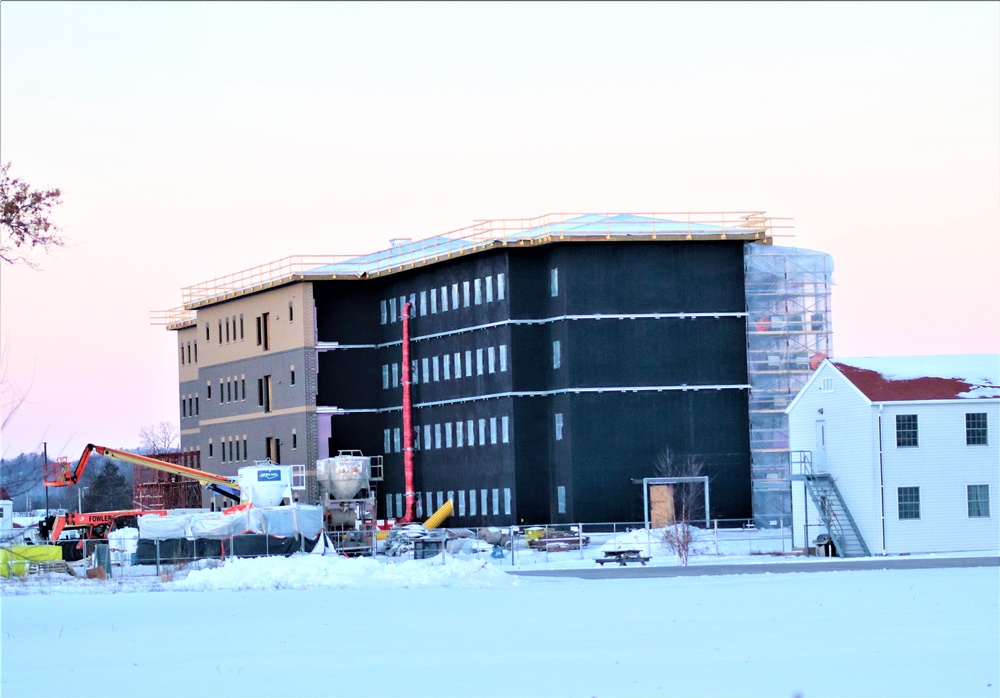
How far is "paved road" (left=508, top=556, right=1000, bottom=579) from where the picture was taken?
152ft

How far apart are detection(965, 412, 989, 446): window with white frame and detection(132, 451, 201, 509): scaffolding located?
2155 inches

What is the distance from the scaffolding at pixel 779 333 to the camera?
3034 inches

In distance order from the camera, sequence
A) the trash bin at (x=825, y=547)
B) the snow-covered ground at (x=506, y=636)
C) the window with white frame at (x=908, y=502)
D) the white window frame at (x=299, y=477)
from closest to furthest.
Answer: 1. the snow-covered ground at (x=506, y=636)
2. the window with white frame at (x=908, y=502)
3. the trash bin at (x=825, y=547)
4. the white window frame at (x=299, y=477)

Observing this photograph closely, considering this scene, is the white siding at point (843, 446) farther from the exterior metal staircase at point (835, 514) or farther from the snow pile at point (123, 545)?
the snow pile at point (123, 545)

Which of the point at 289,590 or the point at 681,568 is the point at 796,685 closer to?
the point at 289,590

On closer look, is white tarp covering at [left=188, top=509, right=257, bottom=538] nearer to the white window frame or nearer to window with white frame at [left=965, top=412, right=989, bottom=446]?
the white window frame

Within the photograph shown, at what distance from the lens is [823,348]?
256 feet

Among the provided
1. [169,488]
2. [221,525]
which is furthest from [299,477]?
[221,525]

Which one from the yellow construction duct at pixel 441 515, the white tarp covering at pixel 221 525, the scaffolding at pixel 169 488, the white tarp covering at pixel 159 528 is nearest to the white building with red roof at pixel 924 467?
the white tarp covering at pixel 221 525

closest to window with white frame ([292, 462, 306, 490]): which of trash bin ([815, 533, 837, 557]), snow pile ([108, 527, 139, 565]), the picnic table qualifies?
snow pile ([108, 527, 139, 565])

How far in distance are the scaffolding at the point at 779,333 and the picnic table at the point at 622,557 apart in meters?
22.7

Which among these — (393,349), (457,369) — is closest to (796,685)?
(457,369)

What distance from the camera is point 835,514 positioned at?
Answer: 5916 centimetres

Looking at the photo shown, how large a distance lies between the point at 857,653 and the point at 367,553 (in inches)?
1748
